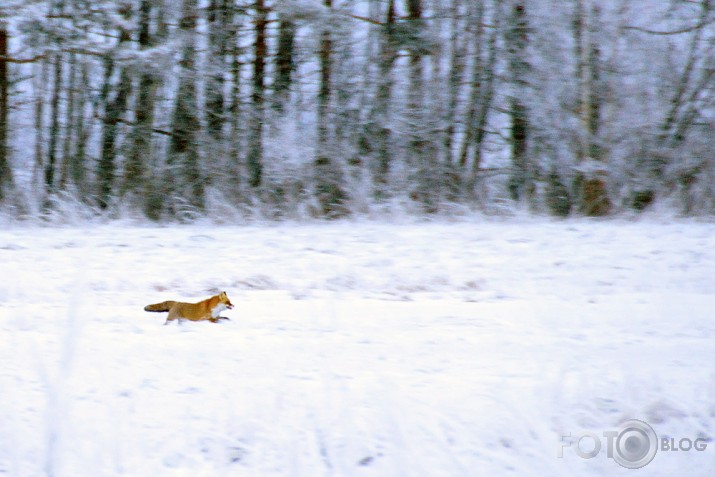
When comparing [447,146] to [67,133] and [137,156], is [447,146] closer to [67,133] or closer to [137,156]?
[137,156]

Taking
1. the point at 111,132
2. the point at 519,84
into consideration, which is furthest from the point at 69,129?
the point at 519,84

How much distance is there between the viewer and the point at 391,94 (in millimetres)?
11656

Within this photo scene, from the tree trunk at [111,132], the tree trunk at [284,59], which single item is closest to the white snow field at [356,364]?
the tree trunk at [111,132]

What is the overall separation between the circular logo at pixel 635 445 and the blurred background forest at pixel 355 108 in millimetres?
7002

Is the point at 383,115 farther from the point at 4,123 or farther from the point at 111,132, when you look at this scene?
the point at 4,123

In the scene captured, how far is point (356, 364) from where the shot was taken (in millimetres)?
4242

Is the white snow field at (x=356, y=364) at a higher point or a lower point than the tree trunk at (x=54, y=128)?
lower

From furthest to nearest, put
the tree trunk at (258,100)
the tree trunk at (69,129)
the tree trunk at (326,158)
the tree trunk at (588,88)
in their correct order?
1. the tree trunk at (69,129)
2. the tree trunk at (258,100)
3. the tree trunk at (588,88)
4. the tree trunk at (326,158)

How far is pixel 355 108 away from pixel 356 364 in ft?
26.4

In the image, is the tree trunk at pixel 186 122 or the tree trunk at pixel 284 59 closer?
the tree trunk at pixel 186 122

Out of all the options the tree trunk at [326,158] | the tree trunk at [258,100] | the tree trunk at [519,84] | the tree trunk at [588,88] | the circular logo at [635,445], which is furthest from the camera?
the tree trunk at [519,84]

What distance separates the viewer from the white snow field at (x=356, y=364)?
3283 millimetres

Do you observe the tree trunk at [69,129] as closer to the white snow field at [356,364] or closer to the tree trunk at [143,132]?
the tree trunk at [143,132]

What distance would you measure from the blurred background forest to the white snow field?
3454 millimetres
